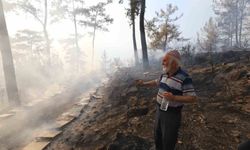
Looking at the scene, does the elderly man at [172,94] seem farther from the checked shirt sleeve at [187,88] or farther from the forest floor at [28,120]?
the forest floor at [28,120]

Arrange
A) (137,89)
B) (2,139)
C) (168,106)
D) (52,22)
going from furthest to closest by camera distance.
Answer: (52,22) → (137,89) → (2,139) → (168,106)

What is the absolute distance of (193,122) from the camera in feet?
17.2

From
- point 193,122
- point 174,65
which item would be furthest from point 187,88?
point 193,122

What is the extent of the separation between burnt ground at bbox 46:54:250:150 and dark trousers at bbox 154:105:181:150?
0.89m

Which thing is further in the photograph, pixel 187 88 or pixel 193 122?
pixel 193 122

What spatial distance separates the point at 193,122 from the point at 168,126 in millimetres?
1991

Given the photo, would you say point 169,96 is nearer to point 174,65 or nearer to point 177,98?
point 177,98

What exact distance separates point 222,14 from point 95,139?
43.3 m

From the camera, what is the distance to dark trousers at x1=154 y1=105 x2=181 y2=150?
135 inches

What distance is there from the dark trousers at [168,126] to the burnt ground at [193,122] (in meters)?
0.89

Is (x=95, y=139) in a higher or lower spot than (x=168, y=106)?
lower

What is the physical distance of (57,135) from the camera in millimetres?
6496

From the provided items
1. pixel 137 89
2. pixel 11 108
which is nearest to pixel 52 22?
pixel 11 108

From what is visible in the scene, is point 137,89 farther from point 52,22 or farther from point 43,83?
point 52,22
